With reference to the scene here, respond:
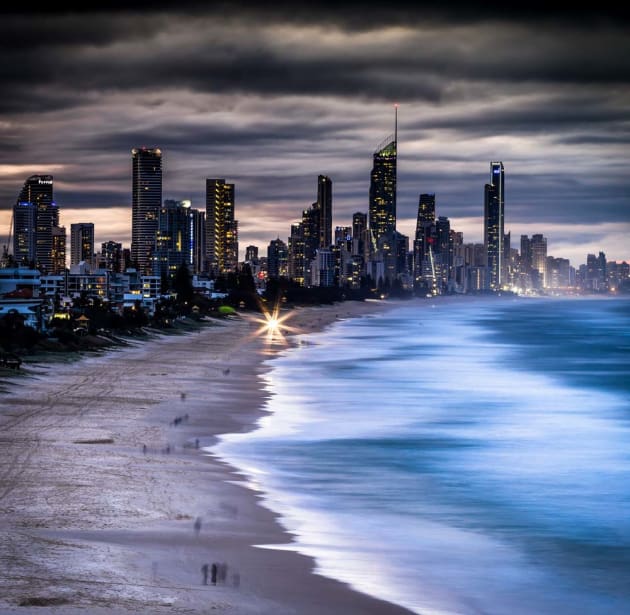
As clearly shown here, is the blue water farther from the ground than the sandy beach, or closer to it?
closer to it

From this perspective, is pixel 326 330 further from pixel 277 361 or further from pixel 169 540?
pixel 169 540

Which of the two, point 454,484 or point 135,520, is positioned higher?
point 135,520

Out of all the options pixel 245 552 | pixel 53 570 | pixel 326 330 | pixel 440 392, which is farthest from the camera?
pixel 326 330

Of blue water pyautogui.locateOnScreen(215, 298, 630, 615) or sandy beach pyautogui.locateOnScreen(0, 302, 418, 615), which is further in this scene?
blue water pyautogui.locateOnScreen(215, 298, 630, 615)

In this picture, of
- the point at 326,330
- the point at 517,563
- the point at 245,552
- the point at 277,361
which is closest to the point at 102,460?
the point at 245,552

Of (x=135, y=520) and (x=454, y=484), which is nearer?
(x=135, y=520)
